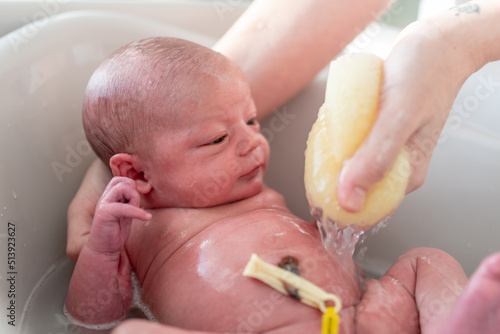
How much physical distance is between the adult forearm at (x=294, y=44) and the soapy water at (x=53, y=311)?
56cm

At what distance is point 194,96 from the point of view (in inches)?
39.4

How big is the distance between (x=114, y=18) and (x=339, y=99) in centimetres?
82

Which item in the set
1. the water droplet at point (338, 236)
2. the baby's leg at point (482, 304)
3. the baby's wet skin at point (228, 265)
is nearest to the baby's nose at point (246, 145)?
the baby's wet skin at point (228, 265)

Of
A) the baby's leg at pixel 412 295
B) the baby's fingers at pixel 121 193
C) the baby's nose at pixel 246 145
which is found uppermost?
the baby's nose at pixel 246 145

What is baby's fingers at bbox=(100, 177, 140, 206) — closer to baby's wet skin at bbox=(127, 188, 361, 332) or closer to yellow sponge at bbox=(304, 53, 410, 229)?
baby's wet skin at bbox=(127, 188, 361, 332)

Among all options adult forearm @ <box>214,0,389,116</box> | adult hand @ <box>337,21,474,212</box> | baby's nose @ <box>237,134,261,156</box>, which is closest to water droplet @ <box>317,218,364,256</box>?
adult hand @ <box>337,21,474,212</box>

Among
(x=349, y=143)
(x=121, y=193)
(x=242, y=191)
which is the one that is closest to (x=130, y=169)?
(x=121, y=193)

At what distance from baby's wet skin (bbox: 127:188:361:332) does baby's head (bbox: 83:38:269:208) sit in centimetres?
5

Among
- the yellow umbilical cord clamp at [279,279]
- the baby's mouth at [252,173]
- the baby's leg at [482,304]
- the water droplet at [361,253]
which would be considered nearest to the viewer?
the baby's leg at [482,304]

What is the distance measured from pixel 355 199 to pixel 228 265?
0.92 feet

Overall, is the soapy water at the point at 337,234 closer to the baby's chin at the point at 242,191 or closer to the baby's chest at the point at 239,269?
the baby's chest at the point at 239,269

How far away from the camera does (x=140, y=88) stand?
39.6 inches

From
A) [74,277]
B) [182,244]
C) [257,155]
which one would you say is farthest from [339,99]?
[74,277]

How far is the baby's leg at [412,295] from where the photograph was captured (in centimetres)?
87
